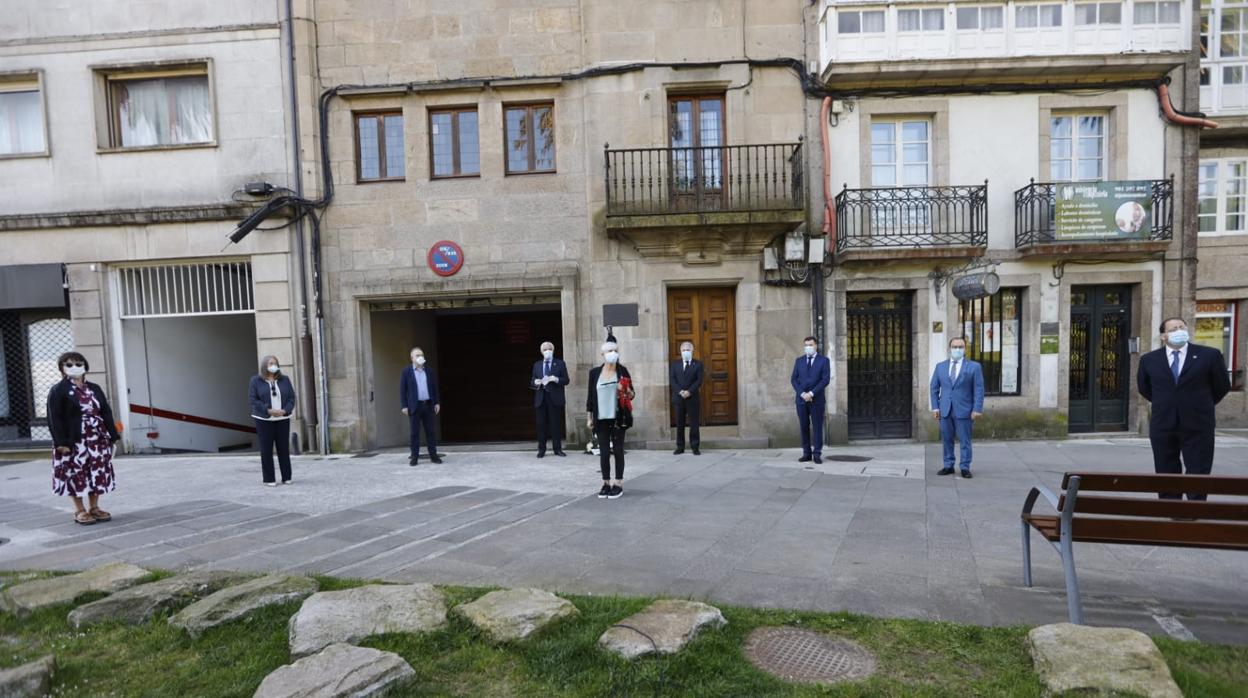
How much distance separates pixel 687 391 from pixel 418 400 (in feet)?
14.0

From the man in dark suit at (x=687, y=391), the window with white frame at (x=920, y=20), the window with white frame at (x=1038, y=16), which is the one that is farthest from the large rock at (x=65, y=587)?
the window with white frame at (x=1038, y=16)

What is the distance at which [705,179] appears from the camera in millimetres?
11289

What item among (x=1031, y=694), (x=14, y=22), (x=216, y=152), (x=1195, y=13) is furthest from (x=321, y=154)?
(x=1195, y=13)

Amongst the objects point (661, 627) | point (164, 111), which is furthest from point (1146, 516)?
point (164, 111)

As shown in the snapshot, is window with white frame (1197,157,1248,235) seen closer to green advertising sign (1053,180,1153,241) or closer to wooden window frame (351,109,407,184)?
green advertising sign (1053,180,1153,241)

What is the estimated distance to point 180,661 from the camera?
3.45 meters

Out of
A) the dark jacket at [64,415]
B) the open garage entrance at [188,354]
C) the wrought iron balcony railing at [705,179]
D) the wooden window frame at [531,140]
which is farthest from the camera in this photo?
the open garage entrance at [188,354]

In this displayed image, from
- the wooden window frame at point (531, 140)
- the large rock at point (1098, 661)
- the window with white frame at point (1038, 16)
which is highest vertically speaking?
the window with white frame at point (1038, 16)

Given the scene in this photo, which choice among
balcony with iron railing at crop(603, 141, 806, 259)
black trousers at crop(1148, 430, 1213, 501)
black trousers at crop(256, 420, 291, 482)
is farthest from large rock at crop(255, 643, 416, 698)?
balcony with iron railing at crop(603, 141, 806, 259)

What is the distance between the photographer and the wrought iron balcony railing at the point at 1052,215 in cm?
1086

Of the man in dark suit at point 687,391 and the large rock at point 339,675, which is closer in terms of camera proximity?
the large rock at point 339,675

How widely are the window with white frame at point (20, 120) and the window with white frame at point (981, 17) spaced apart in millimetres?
16382

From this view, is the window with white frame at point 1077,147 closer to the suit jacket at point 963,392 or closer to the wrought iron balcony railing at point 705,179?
the wrought iron balcony railing at point 705,179

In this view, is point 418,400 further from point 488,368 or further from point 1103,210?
point 1103,210
